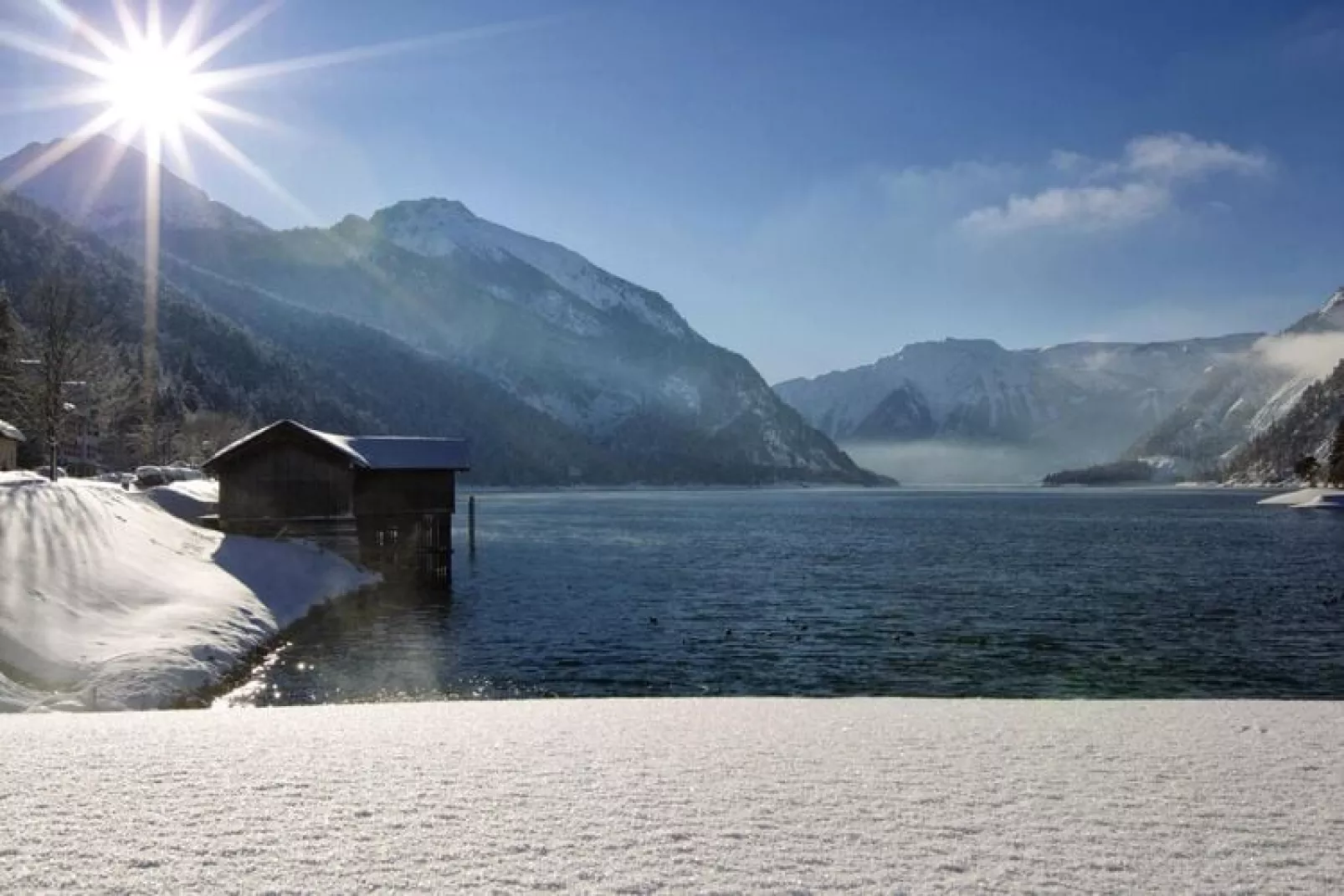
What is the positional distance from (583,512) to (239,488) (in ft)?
324

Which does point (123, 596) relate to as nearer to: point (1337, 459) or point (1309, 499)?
point (1309, 499)

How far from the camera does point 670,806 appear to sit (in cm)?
973

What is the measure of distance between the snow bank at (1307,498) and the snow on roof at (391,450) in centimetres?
14318

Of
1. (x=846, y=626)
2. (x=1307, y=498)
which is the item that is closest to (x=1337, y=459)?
(x=1307, y=498)

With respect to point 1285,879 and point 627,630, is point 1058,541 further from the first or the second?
point 1285,879

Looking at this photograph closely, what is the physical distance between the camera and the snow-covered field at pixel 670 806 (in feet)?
26.0

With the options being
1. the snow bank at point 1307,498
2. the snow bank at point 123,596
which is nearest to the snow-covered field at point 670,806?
the snow bank at point 123,596

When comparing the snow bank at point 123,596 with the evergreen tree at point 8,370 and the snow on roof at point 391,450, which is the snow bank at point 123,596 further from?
the evergreen tree at point 8,370

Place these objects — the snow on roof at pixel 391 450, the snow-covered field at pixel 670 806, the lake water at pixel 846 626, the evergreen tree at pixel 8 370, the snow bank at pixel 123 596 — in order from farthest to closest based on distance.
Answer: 1. the evergreen tree at pixel 8 370
2. the snow on roof at pixel 391 450
3. the lake water at pixel 846 626
4. the snow bank at pixel 123 596
5. the snow-covered field at pixel 670 806

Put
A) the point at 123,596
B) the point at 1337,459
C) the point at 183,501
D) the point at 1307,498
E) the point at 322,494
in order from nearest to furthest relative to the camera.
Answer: the point at 123,596, the point at 322,494, the point at 183,501, the point at 1337,459, the point at 1307,498

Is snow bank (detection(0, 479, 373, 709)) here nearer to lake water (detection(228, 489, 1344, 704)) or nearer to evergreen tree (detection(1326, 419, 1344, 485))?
lake water (detection(228, 489, 1344, 704))

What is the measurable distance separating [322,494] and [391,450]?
6.29m

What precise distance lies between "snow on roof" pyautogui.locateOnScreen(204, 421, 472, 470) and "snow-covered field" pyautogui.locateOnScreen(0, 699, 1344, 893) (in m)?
41.6

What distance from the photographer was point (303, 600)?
42.9 meters
